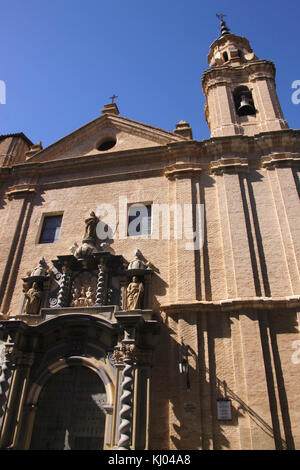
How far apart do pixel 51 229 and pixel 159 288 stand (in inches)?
210

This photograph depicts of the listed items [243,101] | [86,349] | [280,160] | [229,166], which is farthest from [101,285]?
[243,101]

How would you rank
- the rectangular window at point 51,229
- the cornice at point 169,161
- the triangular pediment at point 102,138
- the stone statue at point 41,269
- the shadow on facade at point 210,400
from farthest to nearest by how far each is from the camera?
the triangular pediment at point 102,138, the rectangular window at point 51,229, the cornice at point 169,161, the stone statue at point 41,269, the shadow on facade at point 210,400

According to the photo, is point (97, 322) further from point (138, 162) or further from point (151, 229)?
point (138, 162)

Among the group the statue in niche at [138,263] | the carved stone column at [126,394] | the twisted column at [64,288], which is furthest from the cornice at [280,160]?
the carved stone column at [126,394]

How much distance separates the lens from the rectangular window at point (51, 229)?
1405 cm

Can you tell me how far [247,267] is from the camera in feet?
36.4

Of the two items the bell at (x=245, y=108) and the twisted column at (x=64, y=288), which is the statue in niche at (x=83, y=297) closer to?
the twisted column at (x=64, y=288)

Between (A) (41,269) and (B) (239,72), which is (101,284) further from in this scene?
(B) (239,72)

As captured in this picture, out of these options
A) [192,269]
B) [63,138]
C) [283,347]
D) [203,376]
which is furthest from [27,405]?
[63,138]

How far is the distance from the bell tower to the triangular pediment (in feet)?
8.17

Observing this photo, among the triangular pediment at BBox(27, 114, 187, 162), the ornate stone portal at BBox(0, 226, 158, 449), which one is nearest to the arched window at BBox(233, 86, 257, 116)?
the triangular pediment at BBox(27, 114, 187, 162)

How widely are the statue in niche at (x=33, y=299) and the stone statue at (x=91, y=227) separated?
7.88ft

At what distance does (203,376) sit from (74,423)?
3735mm

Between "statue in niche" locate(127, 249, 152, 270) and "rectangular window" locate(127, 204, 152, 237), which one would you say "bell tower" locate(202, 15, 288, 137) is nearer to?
"rectangular window" locate(127, 204, 152, 237)
